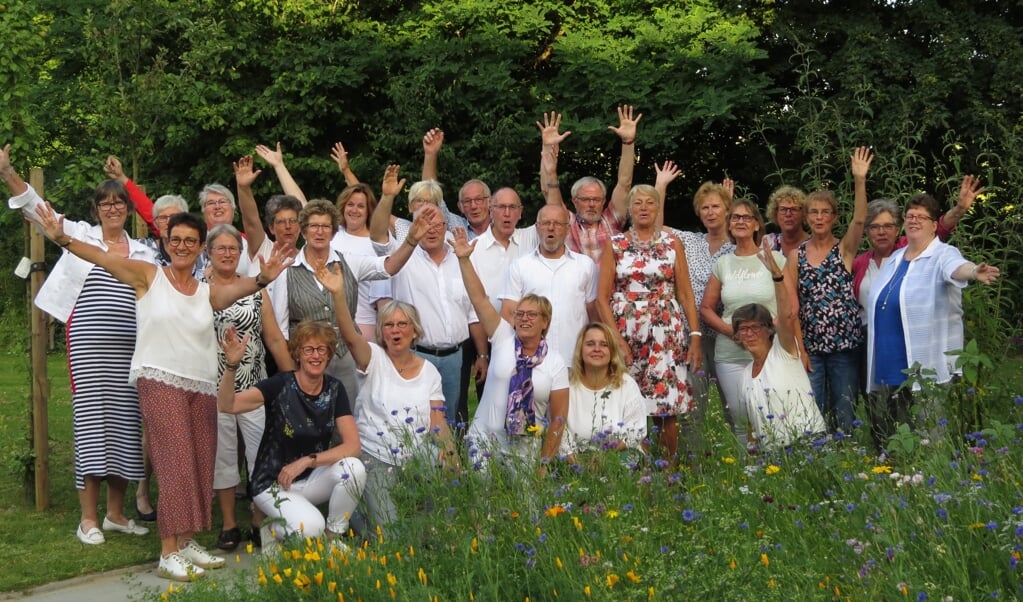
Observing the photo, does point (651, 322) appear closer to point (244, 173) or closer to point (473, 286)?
point (473, 286)

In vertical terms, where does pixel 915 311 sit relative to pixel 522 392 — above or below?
above

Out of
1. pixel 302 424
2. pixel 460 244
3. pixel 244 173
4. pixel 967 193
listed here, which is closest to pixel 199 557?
pixel 302 424

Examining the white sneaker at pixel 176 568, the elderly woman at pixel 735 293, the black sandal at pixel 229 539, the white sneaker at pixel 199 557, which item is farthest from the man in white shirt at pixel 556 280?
the white sneaker at pixel 176 568

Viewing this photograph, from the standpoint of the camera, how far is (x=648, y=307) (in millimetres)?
6875

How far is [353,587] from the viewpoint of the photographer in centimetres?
441

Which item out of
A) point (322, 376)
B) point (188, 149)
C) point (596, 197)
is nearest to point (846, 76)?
point (188, 149)

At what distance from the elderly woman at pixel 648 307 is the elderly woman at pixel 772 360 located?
36cm

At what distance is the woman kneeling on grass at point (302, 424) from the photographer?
6.13 meters

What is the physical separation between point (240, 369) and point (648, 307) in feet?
7.50

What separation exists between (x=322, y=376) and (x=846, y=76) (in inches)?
568

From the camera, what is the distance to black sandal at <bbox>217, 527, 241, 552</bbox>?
6.46m

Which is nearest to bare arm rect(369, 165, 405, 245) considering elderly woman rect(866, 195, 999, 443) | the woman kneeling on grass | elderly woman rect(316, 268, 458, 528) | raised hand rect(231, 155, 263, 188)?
raised hand rect(231, 155, 263, 188)

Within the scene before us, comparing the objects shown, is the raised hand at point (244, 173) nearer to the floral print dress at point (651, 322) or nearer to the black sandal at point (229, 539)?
the black sandal at point (229, 539)

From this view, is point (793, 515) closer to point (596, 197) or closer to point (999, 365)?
point (596, 197)
